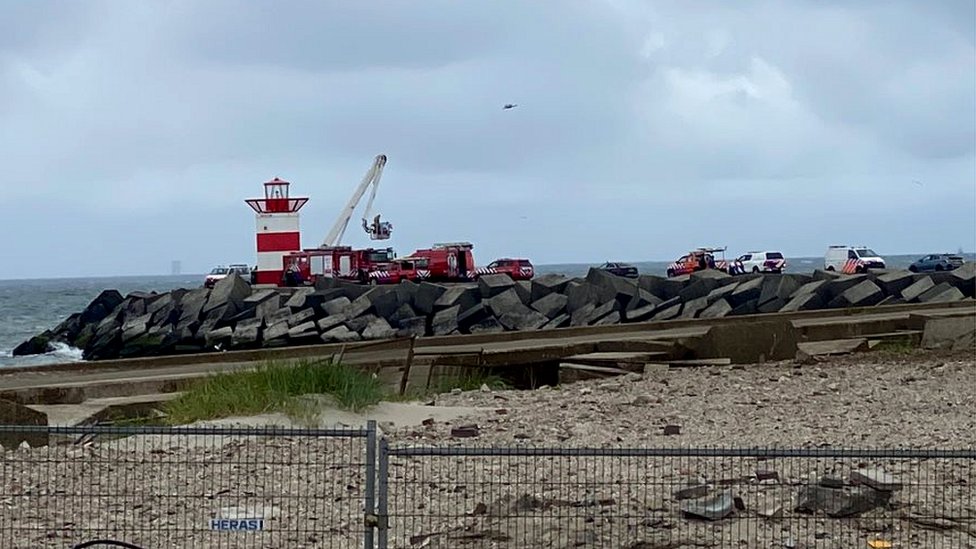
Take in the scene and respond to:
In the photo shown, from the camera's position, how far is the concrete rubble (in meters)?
43.4

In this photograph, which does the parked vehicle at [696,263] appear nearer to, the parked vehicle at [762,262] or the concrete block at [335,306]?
the parked vehicle at [762,262]

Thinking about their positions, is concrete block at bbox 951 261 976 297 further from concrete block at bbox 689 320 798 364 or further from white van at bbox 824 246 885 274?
concrete block at bbox 689 320 798 364

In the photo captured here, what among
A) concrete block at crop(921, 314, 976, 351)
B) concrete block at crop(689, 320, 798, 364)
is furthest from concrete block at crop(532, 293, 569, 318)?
concrete block at crop(689, 320, 798, 364)

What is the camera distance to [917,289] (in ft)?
148

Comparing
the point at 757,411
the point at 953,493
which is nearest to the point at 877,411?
the point at 757,411

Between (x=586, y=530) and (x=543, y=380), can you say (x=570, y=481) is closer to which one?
(x=586, y=530)

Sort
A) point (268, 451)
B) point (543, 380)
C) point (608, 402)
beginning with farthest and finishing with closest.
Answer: point (543, 380) < point (608, 402) < point (268, 451)

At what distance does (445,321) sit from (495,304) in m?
2.07

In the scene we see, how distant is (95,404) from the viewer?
18.9m

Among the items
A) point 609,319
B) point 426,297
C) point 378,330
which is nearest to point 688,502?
point 609,319

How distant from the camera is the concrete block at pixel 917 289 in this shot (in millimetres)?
43656

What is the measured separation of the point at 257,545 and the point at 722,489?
10.8 feet

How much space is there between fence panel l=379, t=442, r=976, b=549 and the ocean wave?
42198mm

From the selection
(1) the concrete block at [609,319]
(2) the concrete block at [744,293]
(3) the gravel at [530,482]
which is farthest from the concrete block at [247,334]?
(3) the gravel at [530,482]
